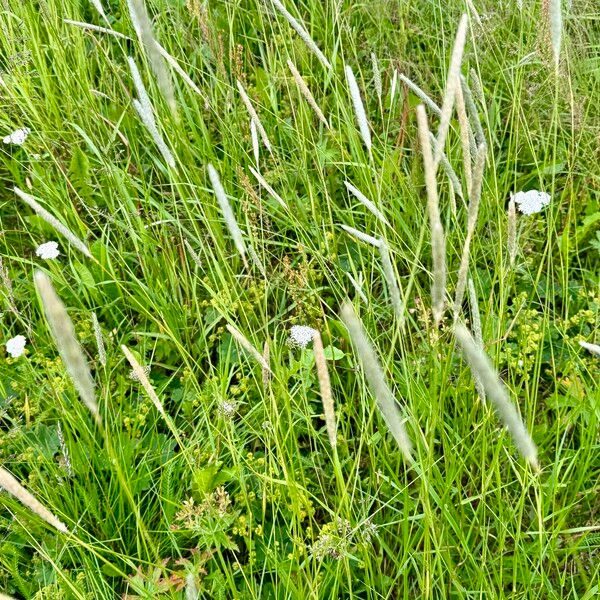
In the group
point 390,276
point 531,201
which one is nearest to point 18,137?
point 531,201

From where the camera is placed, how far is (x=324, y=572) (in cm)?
140

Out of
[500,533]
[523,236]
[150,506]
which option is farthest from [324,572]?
[523,236]

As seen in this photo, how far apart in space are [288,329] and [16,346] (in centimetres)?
68

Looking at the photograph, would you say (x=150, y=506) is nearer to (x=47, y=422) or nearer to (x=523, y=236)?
(x=47, y=422)

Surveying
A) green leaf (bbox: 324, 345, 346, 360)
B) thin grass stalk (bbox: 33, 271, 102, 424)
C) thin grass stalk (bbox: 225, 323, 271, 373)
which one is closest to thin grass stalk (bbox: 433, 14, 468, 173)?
thin grass stalk (bbox: 225, 323, 271, 373)

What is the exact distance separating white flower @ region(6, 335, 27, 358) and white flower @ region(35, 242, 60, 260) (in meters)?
0.26

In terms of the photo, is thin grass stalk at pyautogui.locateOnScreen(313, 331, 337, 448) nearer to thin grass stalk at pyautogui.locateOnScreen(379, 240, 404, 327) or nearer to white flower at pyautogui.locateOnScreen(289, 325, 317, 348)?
thin grass stalk at pyautogui.locateOnScreen(379, 240, 404, 327)

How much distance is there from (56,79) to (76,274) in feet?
3.11

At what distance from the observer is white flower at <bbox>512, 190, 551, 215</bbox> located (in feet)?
6.26

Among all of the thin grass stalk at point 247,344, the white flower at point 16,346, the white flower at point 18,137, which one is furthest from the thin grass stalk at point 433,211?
the white flower at point 18,137

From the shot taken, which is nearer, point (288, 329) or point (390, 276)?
point (390, 276)

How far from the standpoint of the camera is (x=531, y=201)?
1.94 m

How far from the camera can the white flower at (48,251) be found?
77.9 inches

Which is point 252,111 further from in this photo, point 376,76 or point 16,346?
point 16,346
